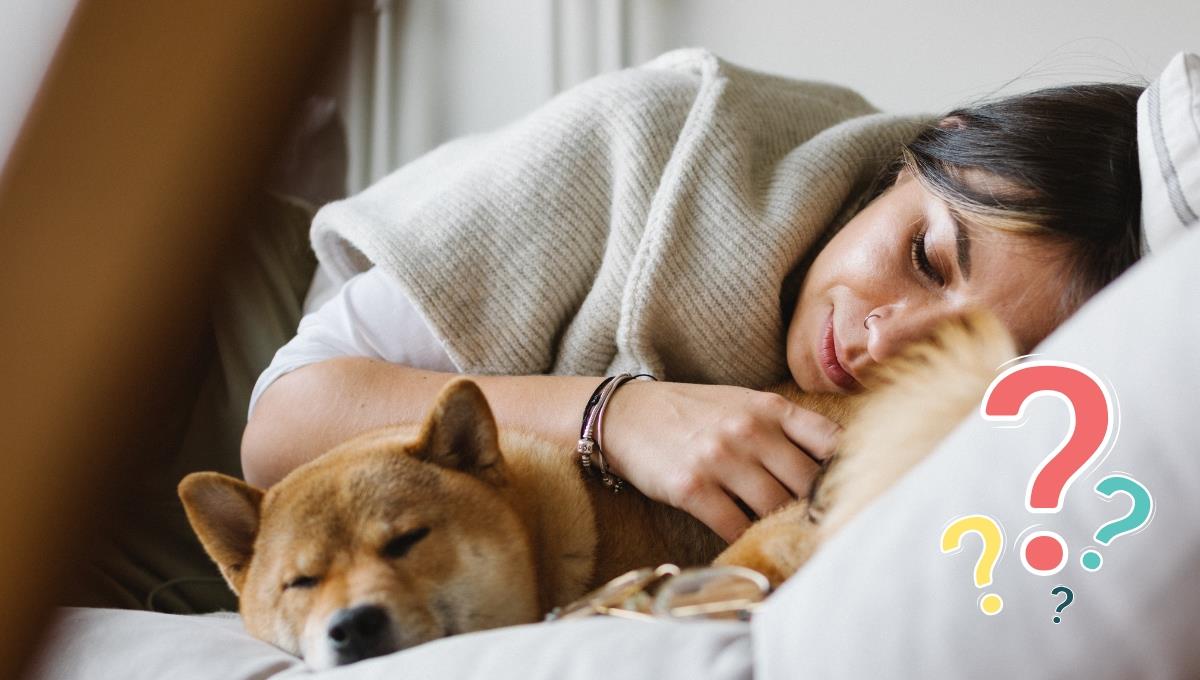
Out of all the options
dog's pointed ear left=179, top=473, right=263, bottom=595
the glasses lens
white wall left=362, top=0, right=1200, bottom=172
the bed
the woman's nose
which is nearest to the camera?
the bed

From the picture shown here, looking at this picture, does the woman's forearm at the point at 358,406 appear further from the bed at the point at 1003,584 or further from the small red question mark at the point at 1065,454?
the small red question mark at the point at 1065,454

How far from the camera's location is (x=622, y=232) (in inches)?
35.0

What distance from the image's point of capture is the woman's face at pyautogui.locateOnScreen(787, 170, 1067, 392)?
73 centimetres

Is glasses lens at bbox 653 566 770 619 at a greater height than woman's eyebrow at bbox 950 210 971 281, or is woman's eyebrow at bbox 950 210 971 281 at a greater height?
woman's eyebrow at bbox 950 210 971 281

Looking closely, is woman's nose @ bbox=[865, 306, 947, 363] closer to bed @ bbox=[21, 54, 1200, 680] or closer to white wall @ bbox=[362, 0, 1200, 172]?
bed @ bbox=[21, 54, 1200, 680]

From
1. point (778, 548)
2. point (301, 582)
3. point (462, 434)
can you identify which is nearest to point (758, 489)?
point (778, 548)

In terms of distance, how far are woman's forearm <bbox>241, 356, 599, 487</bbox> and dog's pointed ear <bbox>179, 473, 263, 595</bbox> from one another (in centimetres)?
19

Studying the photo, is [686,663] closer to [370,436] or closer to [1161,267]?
[1161,267]

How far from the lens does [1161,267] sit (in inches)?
17.2

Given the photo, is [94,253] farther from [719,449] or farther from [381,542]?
[719,449]

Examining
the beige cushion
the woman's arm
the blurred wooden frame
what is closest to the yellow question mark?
the woman's arm

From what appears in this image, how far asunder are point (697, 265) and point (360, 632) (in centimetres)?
47

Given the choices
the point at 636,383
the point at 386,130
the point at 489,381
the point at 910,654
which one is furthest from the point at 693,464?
the point at 386,130

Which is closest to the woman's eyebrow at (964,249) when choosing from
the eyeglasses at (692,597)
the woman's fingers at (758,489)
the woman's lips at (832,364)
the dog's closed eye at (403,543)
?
the woman's lips at (832,364)
